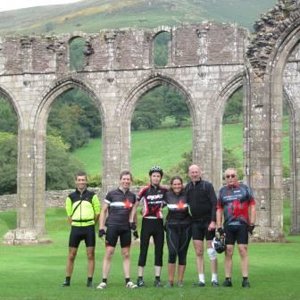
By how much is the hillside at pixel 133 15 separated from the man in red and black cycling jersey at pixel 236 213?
118m

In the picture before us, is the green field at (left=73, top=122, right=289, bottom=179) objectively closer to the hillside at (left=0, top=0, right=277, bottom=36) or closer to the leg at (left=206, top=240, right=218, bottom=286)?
the leg at (left=206, top=240, right=218, bottom=286)

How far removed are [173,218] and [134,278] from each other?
209 cm

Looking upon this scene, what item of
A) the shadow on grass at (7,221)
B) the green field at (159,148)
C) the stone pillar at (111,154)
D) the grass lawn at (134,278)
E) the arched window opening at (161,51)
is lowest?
the grass lawn at (134,278)

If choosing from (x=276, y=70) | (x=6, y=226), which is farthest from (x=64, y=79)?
(x=276, y=70)

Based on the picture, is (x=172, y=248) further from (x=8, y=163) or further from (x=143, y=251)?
(x=8, y=163)

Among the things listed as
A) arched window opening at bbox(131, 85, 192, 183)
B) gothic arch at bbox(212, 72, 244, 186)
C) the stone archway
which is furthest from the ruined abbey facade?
arched window opening at bbox(131, 85, 192, 183)

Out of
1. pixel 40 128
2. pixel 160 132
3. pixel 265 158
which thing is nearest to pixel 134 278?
pixel 265 158

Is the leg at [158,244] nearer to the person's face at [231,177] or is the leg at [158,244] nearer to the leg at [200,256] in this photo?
the leg at [200,256]

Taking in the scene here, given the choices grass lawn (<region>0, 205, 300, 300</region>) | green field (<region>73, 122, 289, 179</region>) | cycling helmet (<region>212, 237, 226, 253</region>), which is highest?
green field (<region>73, 122, 289, 179</region>)

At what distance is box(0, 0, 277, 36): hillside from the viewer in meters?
141

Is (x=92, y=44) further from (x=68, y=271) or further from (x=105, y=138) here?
(x=68, y=271)

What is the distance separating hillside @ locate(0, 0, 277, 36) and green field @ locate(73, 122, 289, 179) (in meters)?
55.1

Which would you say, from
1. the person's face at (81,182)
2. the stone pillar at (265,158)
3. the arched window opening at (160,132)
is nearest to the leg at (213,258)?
the person's face at (81,182)

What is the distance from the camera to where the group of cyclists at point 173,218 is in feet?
50.1
